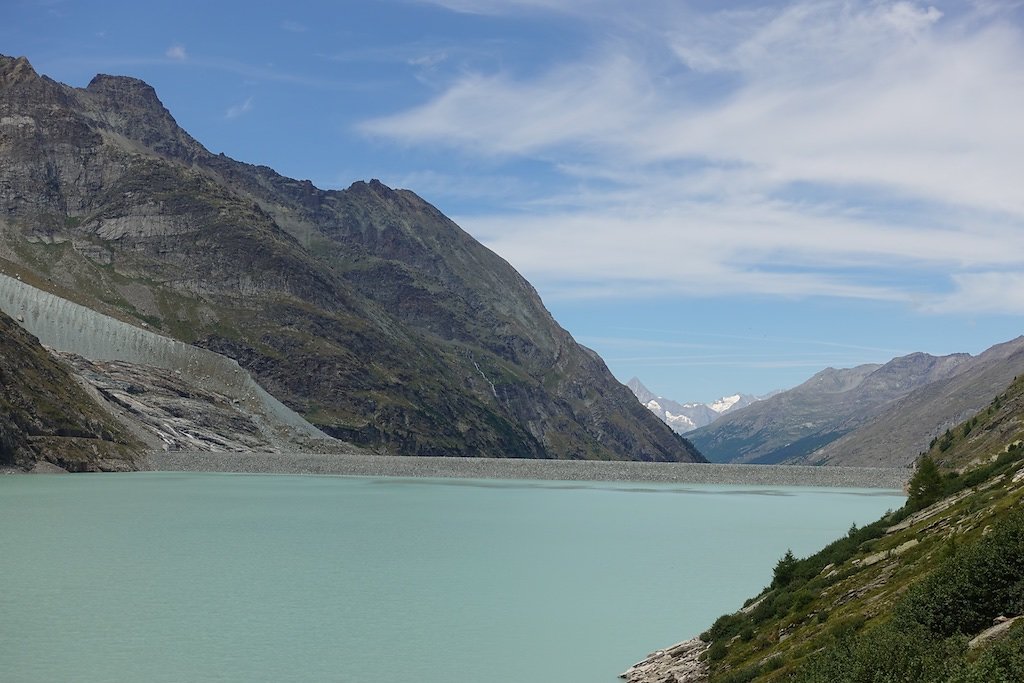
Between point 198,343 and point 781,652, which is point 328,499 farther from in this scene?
point 198,343

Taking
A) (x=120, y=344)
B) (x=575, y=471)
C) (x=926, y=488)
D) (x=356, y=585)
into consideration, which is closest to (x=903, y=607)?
(x=926, y=488)

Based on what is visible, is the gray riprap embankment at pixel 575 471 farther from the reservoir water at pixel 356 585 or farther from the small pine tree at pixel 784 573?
the small pine tree at pixel 784 573

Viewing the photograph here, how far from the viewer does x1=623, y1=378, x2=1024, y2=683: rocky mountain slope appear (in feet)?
45.1

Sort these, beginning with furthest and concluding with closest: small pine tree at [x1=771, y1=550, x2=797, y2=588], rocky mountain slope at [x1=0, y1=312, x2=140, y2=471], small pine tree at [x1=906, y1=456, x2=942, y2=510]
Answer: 1. rocky mountain slope at [x1=0, y1=312, x2=140, y2=471]
2. small pine tree at [x1=906, y1=456, x2=942, y2=510]
3. small pine tree at [x1=771, y1=550, x2=797, y2=588]

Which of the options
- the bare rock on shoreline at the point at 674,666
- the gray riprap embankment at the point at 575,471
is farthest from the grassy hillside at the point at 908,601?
the gray riprap embankment at the point at 575,471

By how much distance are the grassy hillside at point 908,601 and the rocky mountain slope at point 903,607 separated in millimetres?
29

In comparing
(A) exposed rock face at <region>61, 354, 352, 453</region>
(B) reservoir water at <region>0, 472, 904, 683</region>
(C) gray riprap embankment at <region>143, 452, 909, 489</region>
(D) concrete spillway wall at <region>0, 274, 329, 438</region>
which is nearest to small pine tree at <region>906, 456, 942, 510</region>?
(B) reservoir water at <region>0, 472, 904, 683</region>

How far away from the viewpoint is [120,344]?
151500mm

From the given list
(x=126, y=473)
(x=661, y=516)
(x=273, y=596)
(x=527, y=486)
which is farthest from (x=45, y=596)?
(x=527, y=486)

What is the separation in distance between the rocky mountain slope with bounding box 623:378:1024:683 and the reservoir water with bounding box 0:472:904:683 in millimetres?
3715

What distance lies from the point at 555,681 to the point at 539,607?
9644 mm

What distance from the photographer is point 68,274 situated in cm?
19500

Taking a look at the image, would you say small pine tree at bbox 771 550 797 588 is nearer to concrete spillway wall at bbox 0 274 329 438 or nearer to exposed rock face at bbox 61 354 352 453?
exposed rock face at bbox 61 354 352 453

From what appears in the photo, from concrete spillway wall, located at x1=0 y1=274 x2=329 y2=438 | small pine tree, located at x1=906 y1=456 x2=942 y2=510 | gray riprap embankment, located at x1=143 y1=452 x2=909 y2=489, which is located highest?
concrete spillway wall, located at x1=0 y1=274 x2=329 y2=438
